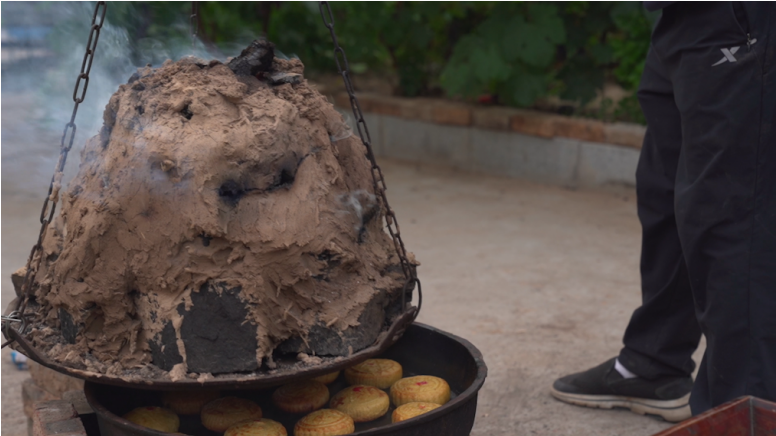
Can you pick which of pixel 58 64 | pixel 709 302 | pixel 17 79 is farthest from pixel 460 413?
pixel 17 79

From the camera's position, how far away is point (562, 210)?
5465 millimetres

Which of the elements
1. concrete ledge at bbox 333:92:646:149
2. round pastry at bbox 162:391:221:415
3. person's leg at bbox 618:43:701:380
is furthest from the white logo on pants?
concrete ledge at bbox 333:92:646:149

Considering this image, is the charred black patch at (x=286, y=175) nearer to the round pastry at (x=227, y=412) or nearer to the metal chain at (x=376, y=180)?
the metal chain at (x=376, y=180)

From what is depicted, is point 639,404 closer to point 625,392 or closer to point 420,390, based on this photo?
point 625,392

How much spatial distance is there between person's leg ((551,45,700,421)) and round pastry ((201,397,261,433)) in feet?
4.24

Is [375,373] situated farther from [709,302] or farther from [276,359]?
[709,302]

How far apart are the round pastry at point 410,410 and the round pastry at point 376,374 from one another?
211 millimetres

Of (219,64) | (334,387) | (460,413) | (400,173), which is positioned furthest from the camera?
(400,173)

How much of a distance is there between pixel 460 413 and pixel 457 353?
373 mm

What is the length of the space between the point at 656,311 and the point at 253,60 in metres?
1.62

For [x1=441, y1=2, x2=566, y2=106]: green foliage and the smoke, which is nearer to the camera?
the smoke

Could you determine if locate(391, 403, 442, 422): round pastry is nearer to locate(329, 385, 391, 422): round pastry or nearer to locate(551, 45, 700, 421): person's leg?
locate(329, 385, 391, 422): round pastry

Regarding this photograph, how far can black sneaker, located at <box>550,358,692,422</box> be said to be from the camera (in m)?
2.71

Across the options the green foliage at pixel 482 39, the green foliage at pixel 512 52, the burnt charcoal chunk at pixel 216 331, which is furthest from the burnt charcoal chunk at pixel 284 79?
the green foliage at pixel 512 52
